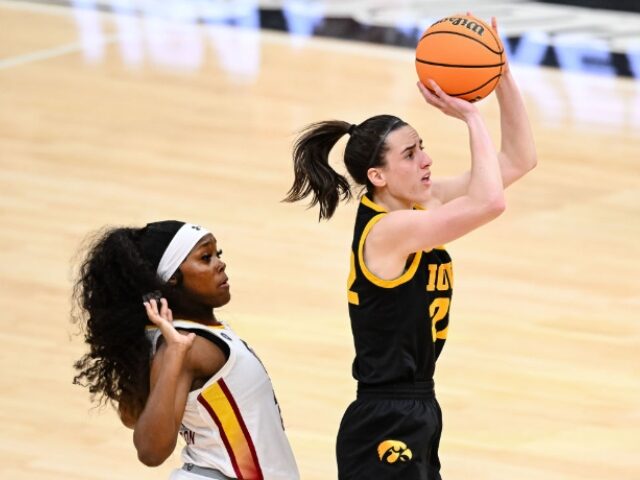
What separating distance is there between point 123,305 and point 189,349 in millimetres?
238

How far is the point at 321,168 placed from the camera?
399cm

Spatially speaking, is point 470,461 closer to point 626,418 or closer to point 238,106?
point 626,418

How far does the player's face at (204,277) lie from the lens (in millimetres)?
3691

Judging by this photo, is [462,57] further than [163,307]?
Yes

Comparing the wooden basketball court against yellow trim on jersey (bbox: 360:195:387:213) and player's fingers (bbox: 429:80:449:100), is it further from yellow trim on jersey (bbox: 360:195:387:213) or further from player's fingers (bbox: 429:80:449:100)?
player's fingers (bbox: 429:80:449:100)

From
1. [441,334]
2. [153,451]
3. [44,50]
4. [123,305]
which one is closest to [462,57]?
[441,334]

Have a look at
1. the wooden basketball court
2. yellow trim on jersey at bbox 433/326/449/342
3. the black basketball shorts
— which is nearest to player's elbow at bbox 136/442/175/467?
the black basketball shorts

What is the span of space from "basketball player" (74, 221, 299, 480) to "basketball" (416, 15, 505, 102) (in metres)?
0.80

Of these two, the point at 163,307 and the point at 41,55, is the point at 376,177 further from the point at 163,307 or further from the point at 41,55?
the point at 41,55

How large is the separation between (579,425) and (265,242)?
106 inches

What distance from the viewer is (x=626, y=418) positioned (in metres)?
5.88

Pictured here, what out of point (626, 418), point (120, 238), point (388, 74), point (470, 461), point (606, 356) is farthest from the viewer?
point (388, 74)

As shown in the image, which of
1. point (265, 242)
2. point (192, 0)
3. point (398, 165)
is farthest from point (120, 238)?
point (192, 0)

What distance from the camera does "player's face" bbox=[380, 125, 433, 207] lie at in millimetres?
3828
